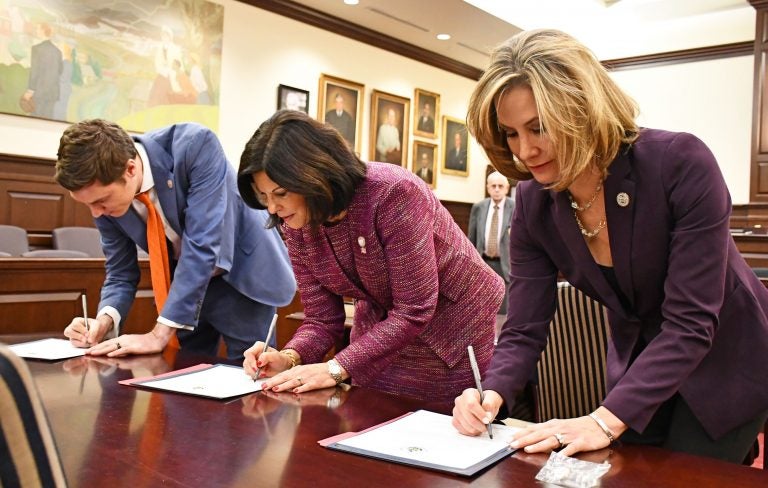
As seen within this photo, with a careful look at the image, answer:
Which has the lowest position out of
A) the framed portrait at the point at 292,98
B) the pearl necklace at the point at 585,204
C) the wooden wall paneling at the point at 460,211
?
the pearl necklace at the point at 585,204

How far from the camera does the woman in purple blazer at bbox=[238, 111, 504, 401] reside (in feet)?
5.37

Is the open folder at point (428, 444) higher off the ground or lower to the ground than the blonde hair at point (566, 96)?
lower

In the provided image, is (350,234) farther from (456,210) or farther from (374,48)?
(456,210)

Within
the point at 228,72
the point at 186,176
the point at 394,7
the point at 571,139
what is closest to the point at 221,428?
the point at 571,139

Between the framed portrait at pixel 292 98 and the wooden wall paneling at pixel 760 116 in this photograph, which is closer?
the framed portrait at pixel 292 98

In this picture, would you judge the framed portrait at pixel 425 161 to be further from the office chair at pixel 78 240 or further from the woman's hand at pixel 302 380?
the woman's hand at pixel 302 380

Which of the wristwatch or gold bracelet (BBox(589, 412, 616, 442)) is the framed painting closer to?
the wristwatch

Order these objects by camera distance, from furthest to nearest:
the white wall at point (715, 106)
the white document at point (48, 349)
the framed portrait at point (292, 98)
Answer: the white wall at point (715, 106) < the framed portrait at point (292, 98) < the white document at point (48, 349)

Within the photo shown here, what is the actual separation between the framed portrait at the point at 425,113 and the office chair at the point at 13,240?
5.15m

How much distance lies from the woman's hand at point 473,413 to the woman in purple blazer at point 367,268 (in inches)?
14.1

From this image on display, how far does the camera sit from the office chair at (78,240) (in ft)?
19.4

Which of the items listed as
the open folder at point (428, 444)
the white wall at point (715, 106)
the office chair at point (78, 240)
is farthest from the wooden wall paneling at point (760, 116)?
the open folder at point (428, 444)

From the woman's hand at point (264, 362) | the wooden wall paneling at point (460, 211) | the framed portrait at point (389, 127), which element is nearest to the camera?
the woman's hand at point (264, 362)

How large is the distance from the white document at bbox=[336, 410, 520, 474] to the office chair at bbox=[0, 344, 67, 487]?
0.67m
